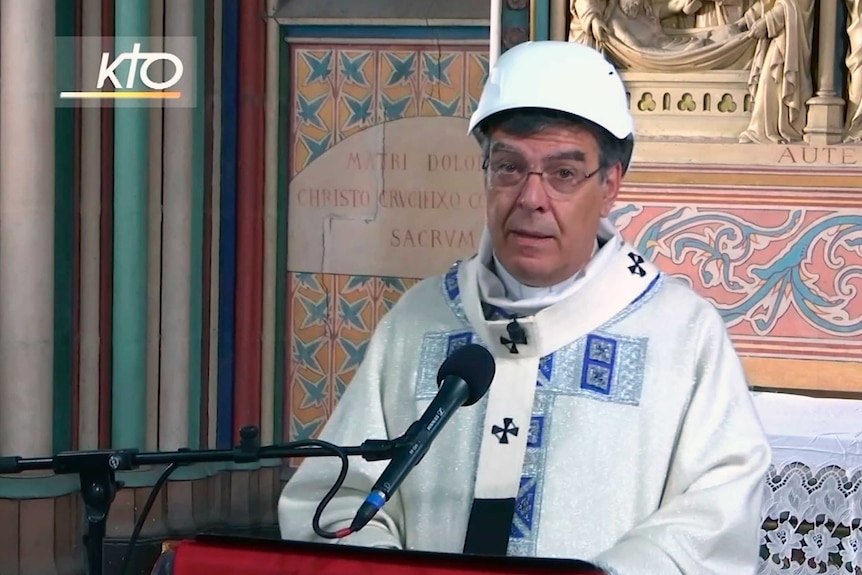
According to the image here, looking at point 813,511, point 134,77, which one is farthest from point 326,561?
point 134,77

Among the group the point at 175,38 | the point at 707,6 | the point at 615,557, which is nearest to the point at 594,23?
the point at 707,6

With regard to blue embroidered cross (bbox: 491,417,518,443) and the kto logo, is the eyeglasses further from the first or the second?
the kto logo

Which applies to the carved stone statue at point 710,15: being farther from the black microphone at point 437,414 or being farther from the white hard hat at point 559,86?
the black microphone at point 437,414

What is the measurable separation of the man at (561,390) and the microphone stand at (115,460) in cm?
42

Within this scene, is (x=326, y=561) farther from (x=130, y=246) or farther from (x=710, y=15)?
(x=130, y=246)

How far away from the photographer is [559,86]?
2.06 metres

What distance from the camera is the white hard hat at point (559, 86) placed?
2047mm

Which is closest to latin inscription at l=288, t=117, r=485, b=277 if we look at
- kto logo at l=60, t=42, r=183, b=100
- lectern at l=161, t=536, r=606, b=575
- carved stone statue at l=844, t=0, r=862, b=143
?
kto logo at l=60, t=42, r=183, b=100

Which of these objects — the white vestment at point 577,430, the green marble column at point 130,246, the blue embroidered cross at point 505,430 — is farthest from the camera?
the green marble column at point 130,246

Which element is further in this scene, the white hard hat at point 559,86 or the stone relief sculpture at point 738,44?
the stone relief sculpture at point 738,44

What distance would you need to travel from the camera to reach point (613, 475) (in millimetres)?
2084

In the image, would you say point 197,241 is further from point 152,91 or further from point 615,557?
point 615,557

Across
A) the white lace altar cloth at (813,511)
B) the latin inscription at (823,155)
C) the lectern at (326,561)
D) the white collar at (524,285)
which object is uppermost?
the latin inscription at (823,155)

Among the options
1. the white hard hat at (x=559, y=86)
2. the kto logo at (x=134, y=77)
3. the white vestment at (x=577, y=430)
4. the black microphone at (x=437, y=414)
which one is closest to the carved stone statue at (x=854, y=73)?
the white vestment at (x=577, y=430)
